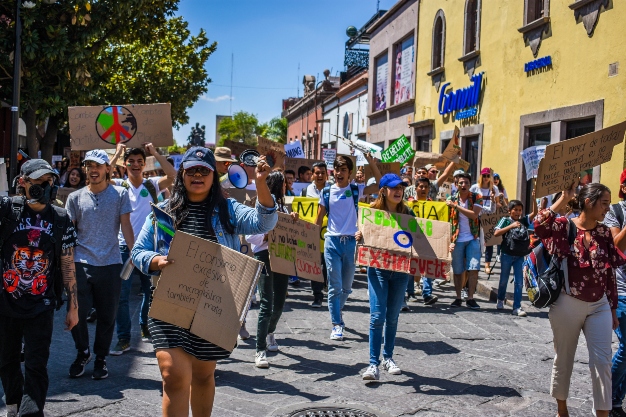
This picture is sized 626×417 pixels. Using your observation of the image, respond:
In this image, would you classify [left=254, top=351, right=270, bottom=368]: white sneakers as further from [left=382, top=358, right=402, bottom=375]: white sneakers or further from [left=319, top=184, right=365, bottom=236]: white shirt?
[left=319, top=184, right=365, bottom=236]: white shirt

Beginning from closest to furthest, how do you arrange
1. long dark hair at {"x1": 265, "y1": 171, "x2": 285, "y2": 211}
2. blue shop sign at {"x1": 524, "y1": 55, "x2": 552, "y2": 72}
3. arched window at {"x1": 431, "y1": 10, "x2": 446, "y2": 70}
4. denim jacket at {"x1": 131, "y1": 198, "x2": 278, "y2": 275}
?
denim jacket at {"x1": 131, "y1": 198, "x2": 278, "y2": 275}, long dark hair at {"x1": 265, "y1": 171, "x2": 285, "y2": 211}, blue shop sign at {"x1": 524, "y1": 55, "x2": 552, "y2": 72}, arched window at {"x1": 431, "y1": 10, "x2": 446, "y2": 70}

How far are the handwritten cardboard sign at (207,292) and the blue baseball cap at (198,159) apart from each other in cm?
51

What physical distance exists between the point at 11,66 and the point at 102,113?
298 inches

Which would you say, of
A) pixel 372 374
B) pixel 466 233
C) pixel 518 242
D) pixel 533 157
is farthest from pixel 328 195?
pixel 518 242

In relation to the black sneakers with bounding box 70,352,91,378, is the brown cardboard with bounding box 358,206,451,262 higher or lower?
higher

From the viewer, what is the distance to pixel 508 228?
31.7 feet

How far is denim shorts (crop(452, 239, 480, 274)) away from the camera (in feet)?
32.7

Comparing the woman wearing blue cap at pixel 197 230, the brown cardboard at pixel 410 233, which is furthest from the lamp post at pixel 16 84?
the woman wearing blue cap at pixel 197 230

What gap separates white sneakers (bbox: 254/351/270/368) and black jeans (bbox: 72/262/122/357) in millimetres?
1280

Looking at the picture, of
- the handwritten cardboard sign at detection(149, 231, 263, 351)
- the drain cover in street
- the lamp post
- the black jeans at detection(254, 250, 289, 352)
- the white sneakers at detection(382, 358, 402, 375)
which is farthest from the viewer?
the lamp post

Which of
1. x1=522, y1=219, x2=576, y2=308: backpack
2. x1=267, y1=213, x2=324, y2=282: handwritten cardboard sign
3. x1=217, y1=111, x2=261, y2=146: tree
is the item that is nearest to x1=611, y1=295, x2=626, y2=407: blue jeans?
x1=522, y1=219, x2=576, y2=308: backpack

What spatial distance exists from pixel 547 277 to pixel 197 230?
2465 millimetres

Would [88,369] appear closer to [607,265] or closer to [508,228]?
[607,265]

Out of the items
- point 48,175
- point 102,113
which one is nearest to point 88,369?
point 48,175
